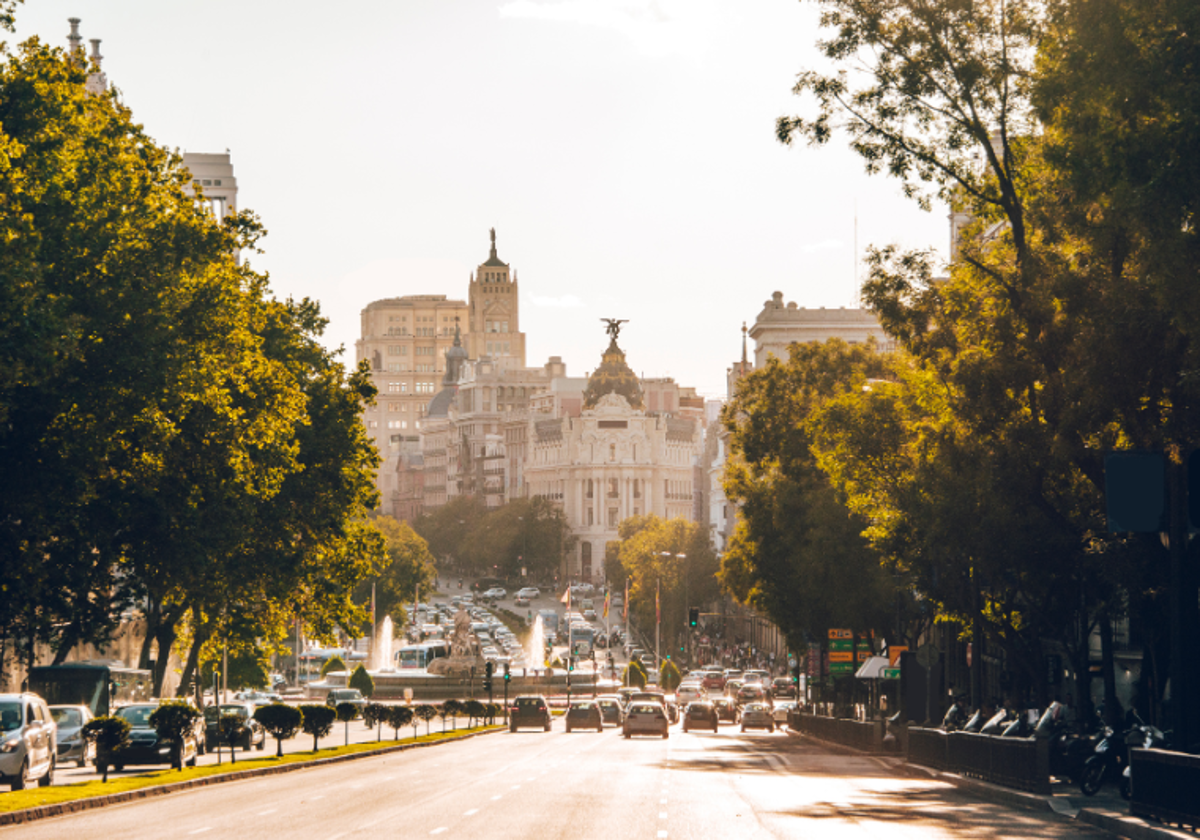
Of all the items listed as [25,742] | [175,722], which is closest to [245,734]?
[175,722]

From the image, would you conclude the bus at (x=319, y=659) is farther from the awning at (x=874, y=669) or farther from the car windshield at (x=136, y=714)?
the car windshield at (x=136, y=714)

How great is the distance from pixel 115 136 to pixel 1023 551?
20532 millimetres

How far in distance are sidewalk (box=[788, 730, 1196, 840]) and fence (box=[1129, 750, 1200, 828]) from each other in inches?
6.5

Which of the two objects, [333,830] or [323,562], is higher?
[323,562]

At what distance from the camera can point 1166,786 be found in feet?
66.4

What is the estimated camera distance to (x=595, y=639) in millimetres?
154750

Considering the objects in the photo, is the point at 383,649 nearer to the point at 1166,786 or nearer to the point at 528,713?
the point at 528,713

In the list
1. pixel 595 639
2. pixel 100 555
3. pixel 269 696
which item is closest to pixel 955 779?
pixel 100 555

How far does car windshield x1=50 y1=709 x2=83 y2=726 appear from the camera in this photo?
42.0 m

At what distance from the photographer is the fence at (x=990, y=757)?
28.1 meters

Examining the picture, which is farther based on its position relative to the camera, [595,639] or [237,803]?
[595,639]

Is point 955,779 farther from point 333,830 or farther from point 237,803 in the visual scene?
point 333,830

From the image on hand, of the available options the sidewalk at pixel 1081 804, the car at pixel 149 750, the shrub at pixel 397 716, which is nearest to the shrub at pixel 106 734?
the car at pixel 149 750

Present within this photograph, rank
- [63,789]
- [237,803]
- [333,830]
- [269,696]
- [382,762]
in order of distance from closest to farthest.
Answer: [333,830] < [237,803] < [63,789] < [382,762] < [269,696]
